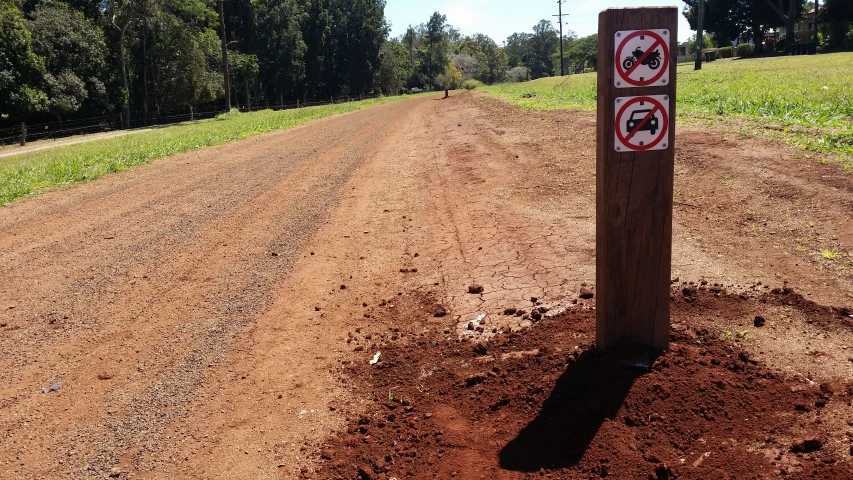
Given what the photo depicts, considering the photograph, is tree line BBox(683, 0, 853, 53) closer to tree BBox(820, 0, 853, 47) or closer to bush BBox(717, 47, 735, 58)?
tree BBox(820, 0, 853, 47)

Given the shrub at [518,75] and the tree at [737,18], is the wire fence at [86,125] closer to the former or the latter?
the tree at [737,18]

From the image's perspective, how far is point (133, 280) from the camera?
21.0 ft

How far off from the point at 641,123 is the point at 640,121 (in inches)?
0.5

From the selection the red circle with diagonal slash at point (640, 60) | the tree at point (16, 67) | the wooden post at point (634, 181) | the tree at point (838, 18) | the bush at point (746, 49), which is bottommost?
the wooden post at point (634, 181)

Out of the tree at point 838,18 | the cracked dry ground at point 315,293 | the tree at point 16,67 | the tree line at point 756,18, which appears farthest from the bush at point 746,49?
the cracked dry ground at point 315,293

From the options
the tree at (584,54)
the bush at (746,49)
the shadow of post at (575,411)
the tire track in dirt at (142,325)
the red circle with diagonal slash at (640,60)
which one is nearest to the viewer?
the shadow of post at (575,411)

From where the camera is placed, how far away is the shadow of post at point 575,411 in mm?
3029

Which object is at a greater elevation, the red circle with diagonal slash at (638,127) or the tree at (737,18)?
the tree at (737,18)

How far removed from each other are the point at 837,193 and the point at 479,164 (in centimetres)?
627

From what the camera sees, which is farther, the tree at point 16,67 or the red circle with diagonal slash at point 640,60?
the tree at point 16,67

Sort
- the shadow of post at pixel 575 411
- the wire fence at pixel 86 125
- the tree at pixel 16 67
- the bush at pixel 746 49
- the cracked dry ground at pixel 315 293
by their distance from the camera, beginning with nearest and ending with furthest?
the shadow of post at pixel 575 411
the cracked dry ground at pixel 315 293
the tree at pixel 16 67
the wire fence at pixel 86 125
the bush at pixel 746 49

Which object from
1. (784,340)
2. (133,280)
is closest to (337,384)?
(784,340)

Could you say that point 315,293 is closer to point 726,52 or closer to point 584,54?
point 726,52

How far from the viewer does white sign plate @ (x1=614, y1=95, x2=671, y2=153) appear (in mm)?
3275
